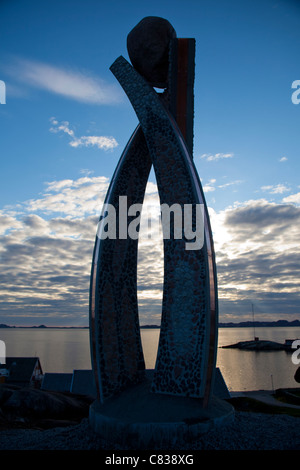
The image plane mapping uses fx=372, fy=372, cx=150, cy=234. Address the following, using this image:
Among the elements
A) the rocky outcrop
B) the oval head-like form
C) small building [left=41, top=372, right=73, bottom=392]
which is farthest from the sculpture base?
small building [left=41, top=372, right=73, bottom=392]

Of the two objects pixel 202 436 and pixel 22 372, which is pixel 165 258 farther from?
pixel 22 372

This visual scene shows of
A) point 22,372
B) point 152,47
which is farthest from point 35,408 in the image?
point 22,372

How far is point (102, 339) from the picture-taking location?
8.43 meters

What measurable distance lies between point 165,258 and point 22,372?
22.7 m

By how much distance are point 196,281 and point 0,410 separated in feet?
25.8

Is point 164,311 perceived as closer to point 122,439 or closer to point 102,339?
point 102,339

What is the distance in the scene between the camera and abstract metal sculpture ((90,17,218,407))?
24.5ft

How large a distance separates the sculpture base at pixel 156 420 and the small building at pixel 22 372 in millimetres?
21297

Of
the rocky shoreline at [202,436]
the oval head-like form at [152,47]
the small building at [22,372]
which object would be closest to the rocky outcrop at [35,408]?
the rocky shoreline at [202,436]

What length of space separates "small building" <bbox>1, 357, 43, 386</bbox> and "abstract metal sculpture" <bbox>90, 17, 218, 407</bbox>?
67.0 feet

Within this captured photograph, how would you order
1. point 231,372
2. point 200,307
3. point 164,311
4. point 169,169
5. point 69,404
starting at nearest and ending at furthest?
point 200,307, point 164,311, point 169,169, point 69,404, point 231,372

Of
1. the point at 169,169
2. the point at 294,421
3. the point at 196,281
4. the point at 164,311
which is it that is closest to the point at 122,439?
the point at 164,311

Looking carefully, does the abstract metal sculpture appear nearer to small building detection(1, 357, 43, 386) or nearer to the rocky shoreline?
the rocky shoreline

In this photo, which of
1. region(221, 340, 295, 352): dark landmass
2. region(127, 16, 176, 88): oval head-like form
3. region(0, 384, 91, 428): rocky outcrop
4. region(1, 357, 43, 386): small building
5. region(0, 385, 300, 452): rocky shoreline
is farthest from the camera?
region(221, 340, 295, 352): dark landmass
